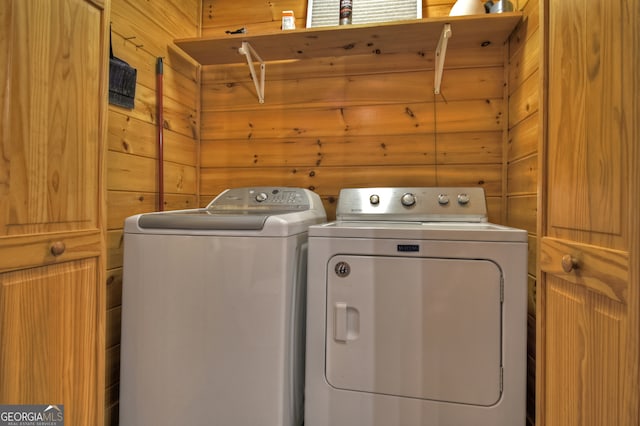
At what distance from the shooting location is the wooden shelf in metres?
1.63

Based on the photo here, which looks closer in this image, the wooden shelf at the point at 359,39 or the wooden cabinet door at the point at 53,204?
the wooden cabinet door at the point at 53,204

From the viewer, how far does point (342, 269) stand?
1.25 meters

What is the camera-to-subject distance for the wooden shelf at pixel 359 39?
5.36ft

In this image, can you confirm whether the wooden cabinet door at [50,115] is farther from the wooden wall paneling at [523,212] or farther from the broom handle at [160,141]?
the wooden wall paneling at [523,212]

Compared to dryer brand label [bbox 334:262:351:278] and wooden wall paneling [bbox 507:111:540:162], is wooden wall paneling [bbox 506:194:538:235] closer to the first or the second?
wooden wall paneling [bbox 507:111:540:162]

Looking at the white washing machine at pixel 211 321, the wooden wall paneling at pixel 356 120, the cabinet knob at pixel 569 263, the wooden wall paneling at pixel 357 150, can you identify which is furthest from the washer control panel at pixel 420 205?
the cabinet knob at pixel 569 263

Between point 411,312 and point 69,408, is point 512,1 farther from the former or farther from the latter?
point 69,408

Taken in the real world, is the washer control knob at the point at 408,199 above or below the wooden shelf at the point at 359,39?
below

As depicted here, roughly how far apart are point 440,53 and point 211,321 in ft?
5.30

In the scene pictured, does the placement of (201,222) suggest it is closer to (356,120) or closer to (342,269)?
(342,269)

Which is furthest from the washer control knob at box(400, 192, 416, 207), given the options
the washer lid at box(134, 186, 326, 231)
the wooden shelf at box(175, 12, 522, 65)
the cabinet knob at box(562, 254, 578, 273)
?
the cabinet knob at box(562, 254, 578, 273)

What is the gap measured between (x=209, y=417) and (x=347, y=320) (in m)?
0.60

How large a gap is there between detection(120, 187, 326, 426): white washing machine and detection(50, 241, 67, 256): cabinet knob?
1.06ft

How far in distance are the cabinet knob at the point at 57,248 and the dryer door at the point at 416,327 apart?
806mm
